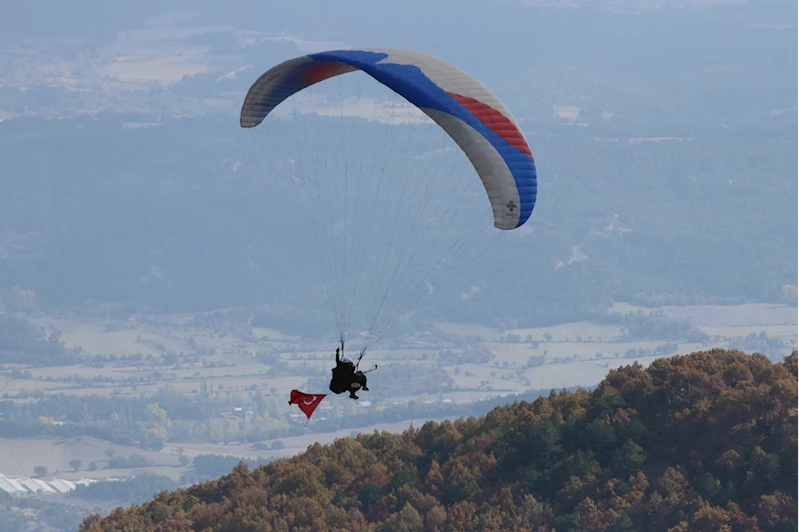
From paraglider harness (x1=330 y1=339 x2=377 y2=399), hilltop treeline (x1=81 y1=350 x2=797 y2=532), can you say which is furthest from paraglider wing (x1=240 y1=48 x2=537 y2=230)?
hilltop treeline (x1=81 y1=350 x2=797 y2=532)

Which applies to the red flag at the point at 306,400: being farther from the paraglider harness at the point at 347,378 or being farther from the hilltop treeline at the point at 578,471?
the hilltop treeline at the point at 578,471

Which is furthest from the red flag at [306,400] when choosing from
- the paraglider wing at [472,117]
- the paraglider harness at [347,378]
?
the paraglider wing at [472,117]

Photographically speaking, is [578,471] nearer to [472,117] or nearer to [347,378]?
[347,378]

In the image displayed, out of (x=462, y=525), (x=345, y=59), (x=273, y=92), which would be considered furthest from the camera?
(x=462, y=525)

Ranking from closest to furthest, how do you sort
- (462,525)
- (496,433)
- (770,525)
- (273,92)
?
(273,92), (770,525), (462,525), (496,433)

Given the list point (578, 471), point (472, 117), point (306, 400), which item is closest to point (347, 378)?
point (306, 400)

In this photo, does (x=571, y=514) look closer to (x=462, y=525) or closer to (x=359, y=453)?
(x=462, y=525)

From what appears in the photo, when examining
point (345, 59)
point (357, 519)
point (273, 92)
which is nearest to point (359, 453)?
point (357, 519)
